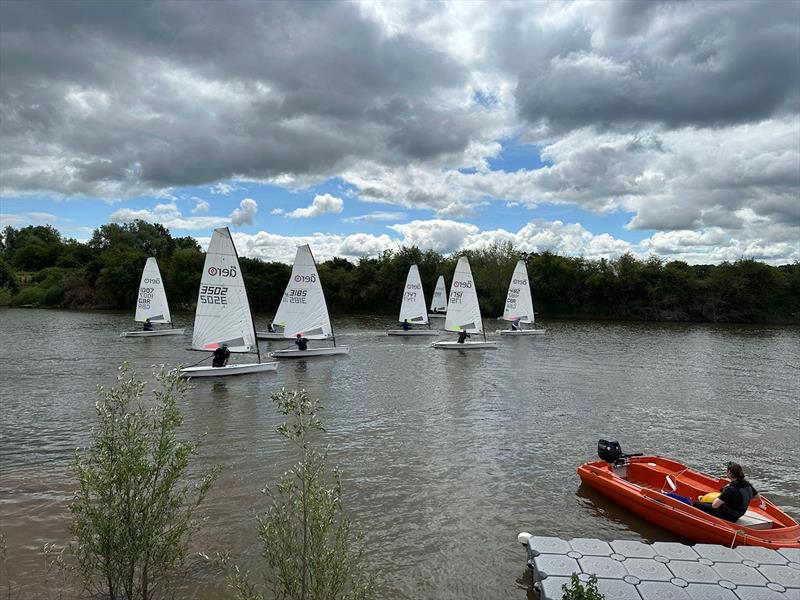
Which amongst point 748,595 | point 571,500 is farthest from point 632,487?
point 748,595

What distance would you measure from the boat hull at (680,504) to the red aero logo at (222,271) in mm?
19812

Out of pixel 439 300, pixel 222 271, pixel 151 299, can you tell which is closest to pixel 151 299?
pixel 151 299

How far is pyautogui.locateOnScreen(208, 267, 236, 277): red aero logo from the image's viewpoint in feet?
87.1

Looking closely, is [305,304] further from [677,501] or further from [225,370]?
[677,501]

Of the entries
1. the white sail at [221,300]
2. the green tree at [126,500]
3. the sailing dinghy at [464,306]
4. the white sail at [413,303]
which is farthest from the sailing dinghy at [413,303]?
the green tree at [126,500]

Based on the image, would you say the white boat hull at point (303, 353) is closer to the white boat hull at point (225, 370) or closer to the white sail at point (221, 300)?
the white sail at point (221, 300)

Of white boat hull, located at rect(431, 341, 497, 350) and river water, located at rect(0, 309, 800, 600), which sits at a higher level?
white boat hull, located at rect(431, 341, 497, 350)

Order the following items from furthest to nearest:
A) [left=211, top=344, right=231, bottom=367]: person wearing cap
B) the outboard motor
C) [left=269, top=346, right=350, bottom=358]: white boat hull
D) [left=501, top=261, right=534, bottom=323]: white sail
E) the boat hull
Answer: [left=501, top=261, right=534, bottom=323]: white sail < [left=269, top=346, right=350, bottom=358]: white boat hull < [left=211, top=344, right=231, bottom=367]: person wearing cap < the outboard motor < the boat hull

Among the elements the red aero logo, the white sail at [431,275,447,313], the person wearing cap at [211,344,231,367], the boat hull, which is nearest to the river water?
the boat hull

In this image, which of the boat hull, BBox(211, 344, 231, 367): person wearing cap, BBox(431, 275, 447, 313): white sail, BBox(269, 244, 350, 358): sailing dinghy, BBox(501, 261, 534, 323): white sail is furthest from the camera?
BBox(431, 275, 447, 313): white sail

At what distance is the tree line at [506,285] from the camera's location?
75.9 meters

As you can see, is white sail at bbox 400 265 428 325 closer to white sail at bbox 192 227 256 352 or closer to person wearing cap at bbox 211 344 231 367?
white sail at bbox 192 227 256 352

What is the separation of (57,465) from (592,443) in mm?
14846

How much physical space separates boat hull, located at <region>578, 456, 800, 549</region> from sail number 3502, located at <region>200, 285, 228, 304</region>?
19618 mm
